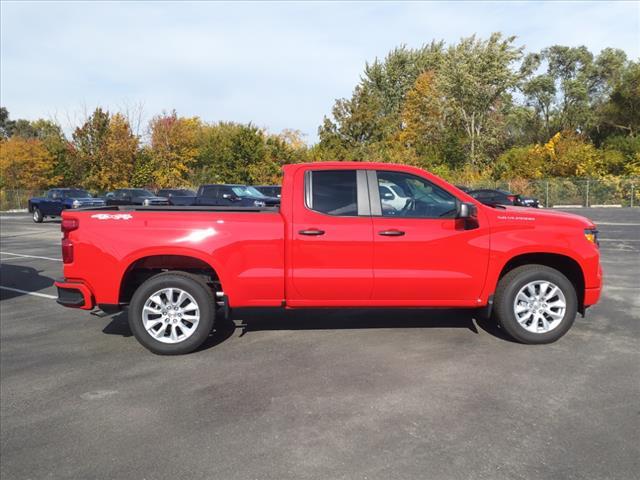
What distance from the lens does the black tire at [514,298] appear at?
5.30 m

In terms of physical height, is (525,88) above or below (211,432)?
above

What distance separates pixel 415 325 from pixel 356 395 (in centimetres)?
217

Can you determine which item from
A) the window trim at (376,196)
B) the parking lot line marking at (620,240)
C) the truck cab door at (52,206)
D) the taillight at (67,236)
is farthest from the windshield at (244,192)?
the window trim at (376,196)

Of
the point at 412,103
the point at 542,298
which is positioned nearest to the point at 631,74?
the point at 412,103

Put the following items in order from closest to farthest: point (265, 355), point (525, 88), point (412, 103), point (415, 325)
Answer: point (265, 355) → point (415, 325) → point (412, 103) → point (525, 88)

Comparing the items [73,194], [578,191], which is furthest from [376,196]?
[578,191]

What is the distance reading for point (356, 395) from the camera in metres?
4.12

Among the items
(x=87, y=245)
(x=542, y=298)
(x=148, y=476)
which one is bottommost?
(x=148, y=476)

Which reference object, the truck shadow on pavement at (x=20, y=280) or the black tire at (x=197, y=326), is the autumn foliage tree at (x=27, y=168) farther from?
the black tire at (x=197, y=326)

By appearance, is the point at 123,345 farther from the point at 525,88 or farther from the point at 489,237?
the point at 525,88

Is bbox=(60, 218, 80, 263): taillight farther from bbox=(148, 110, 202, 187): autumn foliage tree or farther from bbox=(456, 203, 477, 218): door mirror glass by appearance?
bbox=(148, 110, 202, 187): autumn foliage tree

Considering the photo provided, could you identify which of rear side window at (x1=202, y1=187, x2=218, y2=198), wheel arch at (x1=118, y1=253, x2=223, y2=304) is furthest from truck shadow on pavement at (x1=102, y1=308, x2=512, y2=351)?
rear side window at (x1=202, y1=187, x2=218, y2=198)

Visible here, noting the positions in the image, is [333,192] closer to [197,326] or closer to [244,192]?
[197,326]

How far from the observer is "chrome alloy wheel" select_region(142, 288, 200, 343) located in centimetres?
520
